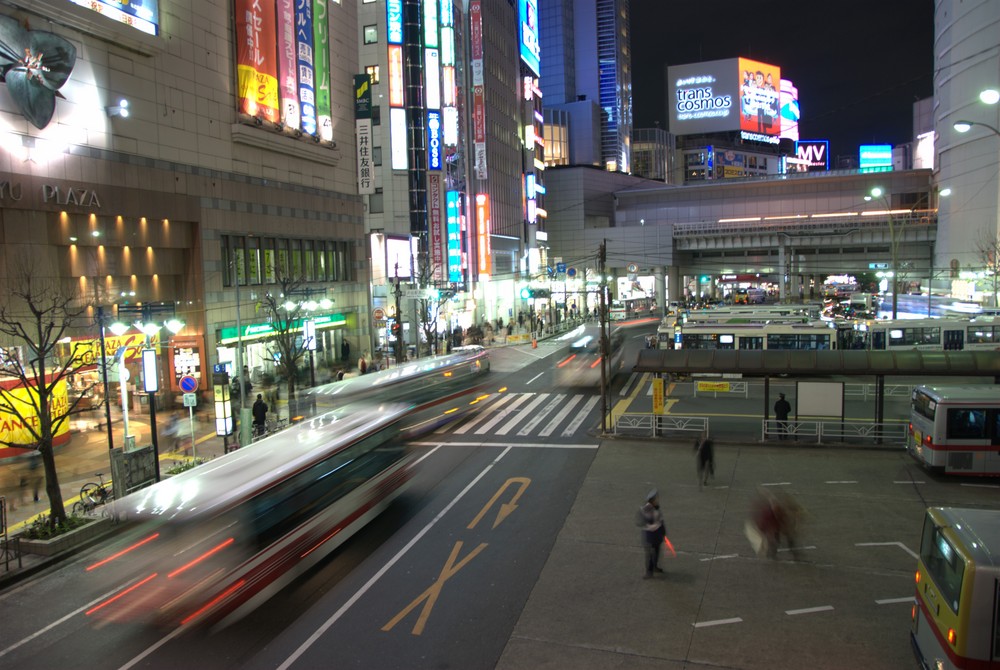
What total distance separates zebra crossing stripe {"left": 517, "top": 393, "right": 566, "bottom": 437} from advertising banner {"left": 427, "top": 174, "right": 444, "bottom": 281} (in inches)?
939

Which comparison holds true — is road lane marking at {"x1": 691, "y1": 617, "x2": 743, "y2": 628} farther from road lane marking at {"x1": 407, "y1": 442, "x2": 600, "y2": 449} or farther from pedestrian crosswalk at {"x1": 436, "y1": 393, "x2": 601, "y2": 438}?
pedestrian crosswalk at {"x1": 436, "y1": 393, "x2": 601, "y2": 438}

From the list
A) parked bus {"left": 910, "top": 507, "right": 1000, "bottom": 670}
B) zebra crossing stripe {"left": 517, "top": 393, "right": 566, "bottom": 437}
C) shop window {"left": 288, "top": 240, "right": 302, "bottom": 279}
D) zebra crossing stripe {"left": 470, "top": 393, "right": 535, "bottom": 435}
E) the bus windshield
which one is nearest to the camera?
parked bus {"left": 910, "top": 507, "right": 1000, "bottom": 670}

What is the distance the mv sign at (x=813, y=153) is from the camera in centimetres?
15494

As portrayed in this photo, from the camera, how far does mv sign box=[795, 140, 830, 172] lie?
155 metres

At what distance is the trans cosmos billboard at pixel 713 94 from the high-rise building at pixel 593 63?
52.9ft

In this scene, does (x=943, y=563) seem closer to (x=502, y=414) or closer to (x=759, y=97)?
(x=502, y=414)

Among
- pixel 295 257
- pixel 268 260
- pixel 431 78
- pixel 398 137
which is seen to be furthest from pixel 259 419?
pixel 431 78

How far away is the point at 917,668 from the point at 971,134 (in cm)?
6720

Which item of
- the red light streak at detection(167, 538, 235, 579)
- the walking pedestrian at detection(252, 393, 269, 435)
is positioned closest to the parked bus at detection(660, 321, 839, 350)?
the walking pedestrian at detection(252, 393, 269, 435)

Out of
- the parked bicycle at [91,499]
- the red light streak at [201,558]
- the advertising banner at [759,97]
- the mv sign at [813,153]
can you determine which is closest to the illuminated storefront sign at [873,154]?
the advertising banner at [759,97]

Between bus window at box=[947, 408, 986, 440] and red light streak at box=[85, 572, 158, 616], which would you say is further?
bus window at box=[947, 408, 986, 440]

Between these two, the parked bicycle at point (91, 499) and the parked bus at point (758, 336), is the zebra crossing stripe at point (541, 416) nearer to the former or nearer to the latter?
the parked bus at point (758, 336)

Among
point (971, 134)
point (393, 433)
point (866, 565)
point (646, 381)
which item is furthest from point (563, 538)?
point (971, 134)

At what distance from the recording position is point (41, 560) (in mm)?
14273
